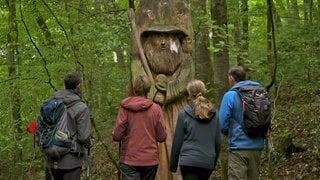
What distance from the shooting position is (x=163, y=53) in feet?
22.4

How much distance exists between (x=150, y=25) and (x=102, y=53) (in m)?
2.95

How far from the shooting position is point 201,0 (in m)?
11.1

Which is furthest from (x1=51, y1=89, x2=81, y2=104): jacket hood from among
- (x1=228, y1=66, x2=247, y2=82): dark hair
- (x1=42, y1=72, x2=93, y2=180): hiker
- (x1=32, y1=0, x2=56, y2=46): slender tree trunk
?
(x1=32, y1=0, x2=56, y2=46): slender tree trunk

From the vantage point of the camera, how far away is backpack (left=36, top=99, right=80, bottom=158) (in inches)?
211

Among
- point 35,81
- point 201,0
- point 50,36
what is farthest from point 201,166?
point 50,36

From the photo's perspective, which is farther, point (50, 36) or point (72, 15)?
point (50, 36)

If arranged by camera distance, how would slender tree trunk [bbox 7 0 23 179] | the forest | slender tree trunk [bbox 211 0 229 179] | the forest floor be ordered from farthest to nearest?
slender tree trunk [bbox 7 0 23 179]
the forest floor
the forest
slender tree trunk [bbox 211 0 229 179]

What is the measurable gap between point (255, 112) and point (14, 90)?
23.5 feet

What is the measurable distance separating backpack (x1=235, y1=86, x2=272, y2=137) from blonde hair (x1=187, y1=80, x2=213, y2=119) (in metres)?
0.72

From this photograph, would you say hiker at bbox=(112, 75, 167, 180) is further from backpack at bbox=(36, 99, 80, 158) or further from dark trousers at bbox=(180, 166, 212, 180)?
backpack at bbox=(36, 99, 80, 158)

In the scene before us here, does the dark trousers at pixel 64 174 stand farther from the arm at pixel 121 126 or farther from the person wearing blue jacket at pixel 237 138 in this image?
the person wearing blue jacket at pixel 237 138

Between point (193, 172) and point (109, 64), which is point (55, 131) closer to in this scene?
point (193, 172)

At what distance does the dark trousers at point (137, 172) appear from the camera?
5402 millimetres

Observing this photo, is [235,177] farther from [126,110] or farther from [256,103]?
[126,110]
